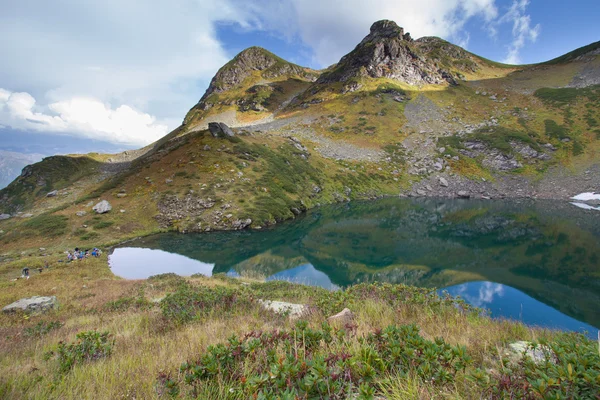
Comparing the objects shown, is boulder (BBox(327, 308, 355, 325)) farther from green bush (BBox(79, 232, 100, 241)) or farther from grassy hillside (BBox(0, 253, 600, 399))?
green bush (BBox(79, 232, 100, 241))

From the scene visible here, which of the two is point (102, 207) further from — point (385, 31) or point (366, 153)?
point (385, 31)

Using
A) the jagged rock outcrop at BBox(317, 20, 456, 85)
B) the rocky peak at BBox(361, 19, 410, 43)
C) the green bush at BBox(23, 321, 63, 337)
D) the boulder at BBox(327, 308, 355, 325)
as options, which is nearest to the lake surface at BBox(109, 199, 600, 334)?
the boulder at BBox(327, 308, 355, 325)

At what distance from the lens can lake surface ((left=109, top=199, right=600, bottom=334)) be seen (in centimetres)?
2239

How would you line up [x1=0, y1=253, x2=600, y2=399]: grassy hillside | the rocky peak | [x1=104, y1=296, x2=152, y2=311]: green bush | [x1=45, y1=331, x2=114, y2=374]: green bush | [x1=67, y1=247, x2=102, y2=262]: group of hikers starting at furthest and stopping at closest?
1. the rocky peak
2. [x1=67, y1=247, x2=102, y2=262]: group of hikers
3. [x1=104, y1=296, x2=152, y2=311]: green bush
4. [x1=45, y1=331, x2=114, y2=374]: green bush
5. [x1=0, y1=253, x2=600, y2=399]: grassy hillside

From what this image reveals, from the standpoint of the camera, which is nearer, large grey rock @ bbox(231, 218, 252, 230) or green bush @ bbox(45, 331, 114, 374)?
green bush @ bbox(45, 331, 114, 374)

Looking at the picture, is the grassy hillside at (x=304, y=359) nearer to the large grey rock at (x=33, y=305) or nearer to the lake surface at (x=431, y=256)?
the large grey rock at (x=33, y=305)

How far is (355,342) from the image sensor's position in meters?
5.04

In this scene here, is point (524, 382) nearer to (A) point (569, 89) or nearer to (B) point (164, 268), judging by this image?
(B) point (164, 268)

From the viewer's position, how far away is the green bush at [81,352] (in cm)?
536

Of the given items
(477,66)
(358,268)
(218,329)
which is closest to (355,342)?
(218,329)

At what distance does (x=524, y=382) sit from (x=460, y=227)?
50.3m

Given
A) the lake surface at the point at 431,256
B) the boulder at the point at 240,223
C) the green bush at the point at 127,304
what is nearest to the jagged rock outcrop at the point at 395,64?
the lake surface at the point at 431,256

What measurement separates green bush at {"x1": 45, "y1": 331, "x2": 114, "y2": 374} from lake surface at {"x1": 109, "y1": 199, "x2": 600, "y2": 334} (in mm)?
17808

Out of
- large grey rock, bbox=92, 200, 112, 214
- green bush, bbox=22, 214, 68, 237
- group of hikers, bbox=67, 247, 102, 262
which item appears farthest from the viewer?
large grey rock, bbox=92, 200, 112, 214
